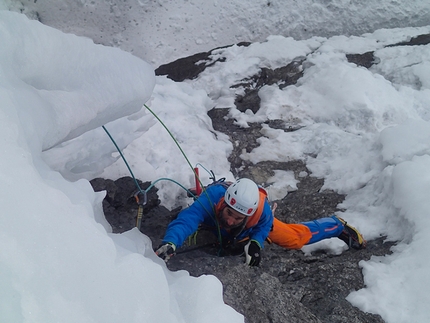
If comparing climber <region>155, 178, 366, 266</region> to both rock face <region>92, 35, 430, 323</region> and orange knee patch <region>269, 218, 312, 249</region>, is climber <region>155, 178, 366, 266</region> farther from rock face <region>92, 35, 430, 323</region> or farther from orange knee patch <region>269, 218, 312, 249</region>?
rock face <region>92, 35, 430, 323</region>

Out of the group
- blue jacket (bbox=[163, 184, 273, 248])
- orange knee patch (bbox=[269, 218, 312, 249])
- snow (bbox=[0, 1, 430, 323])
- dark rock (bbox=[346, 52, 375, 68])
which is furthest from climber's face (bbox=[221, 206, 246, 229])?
dark rock (bbox=[346, 52, 375, 68])

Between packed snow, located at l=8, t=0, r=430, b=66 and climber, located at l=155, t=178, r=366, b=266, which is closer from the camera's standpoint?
climber, located at l=155, t=178, r=366, b=266

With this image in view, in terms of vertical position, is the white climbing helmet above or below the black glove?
above

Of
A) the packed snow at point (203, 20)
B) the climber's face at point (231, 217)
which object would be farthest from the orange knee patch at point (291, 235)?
the packed snow at point (203, 20)

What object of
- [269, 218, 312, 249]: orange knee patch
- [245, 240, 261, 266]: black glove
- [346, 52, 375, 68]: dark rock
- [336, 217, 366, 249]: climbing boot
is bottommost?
[269, 218, 312, 249]: orange knee patch

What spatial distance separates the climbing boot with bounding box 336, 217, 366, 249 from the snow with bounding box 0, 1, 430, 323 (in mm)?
165

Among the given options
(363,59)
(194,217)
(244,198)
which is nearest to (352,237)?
(244,198)

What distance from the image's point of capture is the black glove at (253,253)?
274 centimetres

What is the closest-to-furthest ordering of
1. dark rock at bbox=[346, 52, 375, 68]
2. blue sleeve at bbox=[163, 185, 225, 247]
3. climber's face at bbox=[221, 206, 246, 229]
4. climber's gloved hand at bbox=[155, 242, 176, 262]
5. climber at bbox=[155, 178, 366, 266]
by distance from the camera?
climber's gloved hand at bbox=[155, 242, 176, 262] < blue sleeve at bbox=[163, 185, 225, 247] < climber at bbox=[155, 178, 366, 266] < climber's face at bbox=[221, 206, 246, 229] < dark rock at bbox=[346, 52, 375, 68]

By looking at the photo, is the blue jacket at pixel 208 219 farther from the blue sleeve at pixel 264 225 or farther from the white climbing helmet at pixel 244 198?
the white climbing helmet at pixel 244 198

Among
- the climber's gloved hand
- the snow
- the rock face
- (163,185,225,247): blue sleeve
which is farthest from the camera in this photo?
(163,185,225,247): blue sleeve

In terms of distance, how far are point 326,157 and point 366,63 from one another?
2.52 metres

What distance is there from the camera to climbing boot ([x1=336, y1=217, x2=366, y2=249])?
3192 millimetres

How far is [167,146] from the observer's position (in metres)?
4.16
